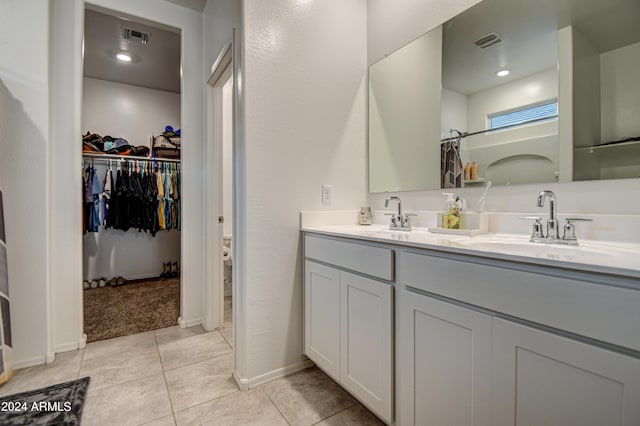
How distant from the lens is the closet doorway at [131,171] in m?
3.06

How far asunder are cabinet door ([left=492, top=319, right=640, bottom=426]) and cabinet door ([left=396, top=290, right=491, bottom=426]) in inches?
1.6

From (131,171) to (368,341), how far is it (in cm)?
371

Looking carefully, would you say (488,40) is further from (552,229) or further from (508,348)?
(508,348)

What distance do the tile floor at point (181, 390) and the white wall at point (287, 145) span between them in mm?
178

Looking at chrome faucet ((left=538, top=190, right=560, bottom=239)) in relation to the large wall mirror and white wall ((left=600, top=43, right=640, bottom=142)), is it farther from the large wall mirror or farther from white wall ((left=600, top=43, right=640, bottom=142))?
white wall ((left=600, top=43, right=640, bottom=142))

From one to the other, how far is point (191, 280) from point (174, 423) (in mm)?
1299

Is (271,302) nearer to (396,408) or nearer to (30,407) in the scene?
(396,408)

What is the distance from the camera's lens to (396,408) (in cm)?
114

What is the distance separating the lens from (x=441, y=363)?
3.17 feet

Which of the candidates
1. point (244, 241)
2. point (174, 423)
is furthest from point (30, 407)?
point (244, 241)

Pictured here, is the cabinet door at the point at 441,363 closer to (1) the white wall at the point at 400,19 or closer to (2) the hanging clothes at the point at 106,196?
(1) the white wall at the point at 400,19

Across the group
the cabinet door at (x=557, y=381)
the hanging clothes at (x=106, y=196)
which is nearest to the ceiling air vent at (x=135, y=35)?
the hanging clothes at (x=106, y=196)

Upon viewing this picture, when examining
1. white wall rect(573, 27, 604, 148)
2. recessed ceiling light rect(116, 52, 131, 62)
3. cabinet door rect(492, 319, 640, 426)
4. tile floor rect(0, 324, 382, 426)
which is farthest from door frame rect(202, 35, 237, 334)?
white wall rect(573, 27, 604, 148)

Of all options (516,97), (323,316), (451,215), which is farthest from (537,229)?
(323,316)
